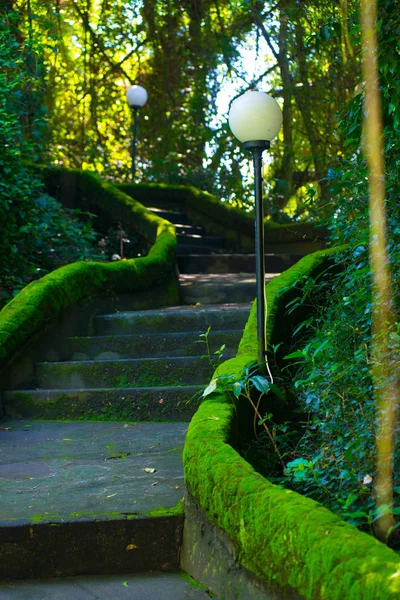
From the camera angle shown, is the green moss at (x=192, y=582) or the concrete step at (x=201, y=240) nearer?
the green moss at (x=192, y=582)

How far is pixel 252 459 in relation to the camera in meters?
3.74

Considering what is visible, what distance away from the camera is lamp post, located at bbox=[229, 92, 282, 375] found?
461cm

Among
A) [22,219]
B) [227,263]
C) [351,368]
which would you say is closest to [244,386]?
[351,368]

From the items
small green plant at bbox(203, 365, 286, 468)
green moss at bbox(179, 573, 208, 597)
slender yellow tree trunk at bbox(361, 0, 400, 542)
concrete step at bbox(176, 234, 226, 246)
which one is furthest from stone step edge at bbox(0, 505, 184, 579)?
concrete step at bbox(176, 234, 226, 246)

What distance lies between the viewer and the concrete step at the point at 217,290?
8.03 m

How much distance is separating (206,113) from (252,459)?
473 inches

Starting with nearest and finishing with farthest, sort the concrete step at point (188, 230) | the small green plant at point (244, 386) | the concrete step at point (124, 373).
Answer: the small green plant at point (244, 386), the concrete step at point (124, 373), the concrete step at point (188, 230)

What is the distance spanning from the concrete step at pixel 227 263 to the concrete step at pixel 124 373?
4066mm

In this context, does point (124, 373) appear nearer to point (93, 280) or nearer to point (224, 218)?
point (93, 280)

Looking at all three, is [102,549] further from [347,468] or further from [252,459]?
[347,468]

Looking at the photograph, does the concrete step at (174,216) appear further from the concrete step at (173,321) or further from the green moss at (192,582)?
the green moss at (192,582)

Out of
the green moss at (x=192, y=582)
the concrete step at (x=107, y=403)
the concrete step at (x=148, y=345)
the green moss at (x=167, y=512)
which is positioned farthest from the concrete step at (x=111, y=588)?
the concrete step at (x=148, y=345)

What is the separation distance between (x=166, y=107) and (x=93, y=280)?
9.58 meters

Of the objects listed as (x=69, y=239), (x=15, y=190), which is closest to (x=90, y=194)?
(x=69, y=239)
